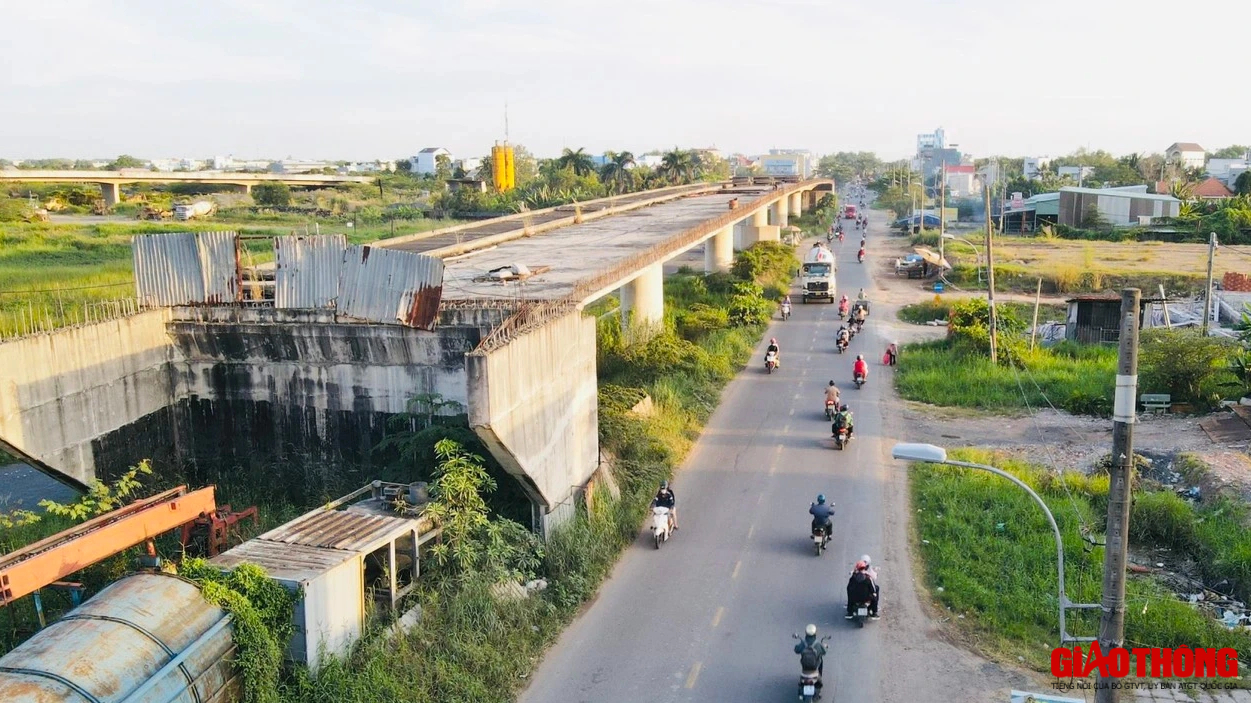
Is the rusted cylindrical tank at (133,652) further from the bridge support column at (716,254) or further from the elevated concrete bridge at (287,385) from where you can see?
the bridge support column at (716,254)

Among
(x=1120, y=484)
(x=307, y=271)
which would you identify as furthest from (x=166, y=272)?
(x=1120, y=484)

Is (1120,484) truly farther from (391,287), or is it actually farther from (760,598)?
(391,287)

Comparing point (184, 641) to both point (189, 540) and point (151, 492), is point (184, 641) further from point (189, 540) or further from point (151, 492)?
point (151, 492)

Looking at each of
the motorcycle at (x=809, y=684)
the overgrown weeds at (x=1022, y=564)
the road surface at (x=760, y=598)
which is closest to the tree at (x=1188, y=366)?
the overgrown weeds at (x=1022, y=564)

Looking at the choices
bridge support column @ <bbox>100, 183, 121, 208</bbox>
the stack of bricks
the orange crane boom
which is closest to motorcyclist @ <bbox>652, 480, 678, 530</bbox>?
the orange crane boom

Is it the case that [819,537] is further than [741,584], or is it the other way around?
[819,537]

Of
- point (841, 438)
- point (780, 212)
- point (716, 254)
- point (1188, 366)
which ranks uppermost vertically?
point (780, 212)

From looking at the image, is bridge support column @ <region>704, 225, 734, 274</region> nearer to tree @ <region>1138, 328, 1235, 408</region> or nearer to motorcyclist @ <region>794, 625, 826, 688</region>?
tree @ <region>1138, 328, 1235, 408</region>

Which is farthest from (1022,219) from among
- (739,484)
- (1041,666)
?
(1041,666)
